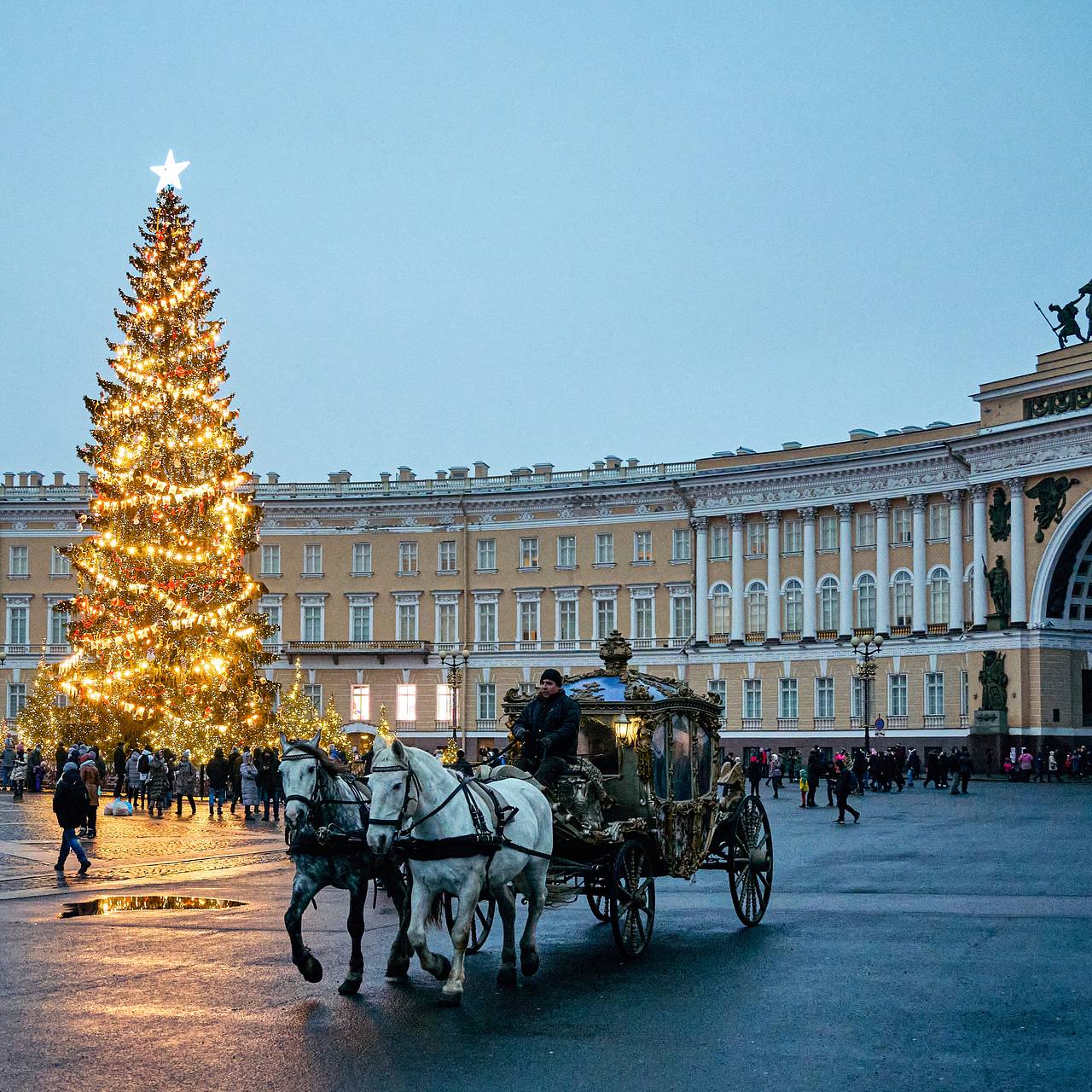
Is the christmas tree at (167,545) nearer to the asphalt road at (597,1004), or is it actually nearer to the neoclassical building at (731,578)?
the asphalt road at (597,1004)

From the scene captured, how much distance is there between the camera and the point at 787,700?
72688mm

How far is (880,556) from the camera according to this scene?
6994 cm

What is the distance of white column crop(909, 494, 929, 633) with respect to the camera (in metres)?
68.2

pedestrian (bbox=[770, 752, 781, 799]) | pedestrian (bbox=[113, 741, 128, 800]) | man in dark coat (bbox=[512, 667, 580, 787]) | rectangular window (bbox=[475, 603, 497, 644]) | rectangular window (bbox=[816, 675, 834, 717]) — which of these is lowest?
pedestrian (bbox=[770, 752, 781, 799])

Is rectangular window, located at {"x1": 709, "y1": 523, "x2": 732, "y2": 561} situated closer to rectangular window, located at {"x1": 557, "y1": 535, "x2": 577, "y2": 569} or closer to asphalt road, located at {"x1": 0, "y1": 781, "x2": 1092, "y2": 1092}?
rectangular window, located at {"x1": 557, "y1": 535, "x2": 577, "y2": 569}

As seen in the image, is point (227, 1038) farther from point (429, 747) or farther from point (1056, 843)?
point (429, 747)

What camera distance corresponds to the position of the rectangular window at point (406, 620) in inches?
3216

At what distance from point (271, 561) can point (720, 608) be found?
78.7ft

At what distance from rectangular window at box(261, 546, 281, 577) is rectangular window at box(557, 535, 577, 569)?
15.1 meters

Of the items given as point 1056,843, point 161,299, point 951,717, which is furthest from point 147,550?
point 951,717

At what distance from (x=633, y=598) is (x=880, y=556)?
13.9 metres

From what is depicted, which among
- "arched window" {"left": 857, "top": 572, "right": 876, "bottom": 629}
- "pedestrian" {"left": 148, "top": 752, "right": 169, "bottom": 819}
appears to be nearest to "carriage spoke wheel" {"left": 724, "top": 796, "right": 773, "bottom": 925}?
"pedestrian" {"left": 148, "top": 752, "right": 169, "bottom": 819}

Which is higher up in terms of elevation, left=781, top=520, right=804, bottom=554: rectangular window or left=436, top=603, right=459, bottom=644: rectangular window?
left=781, top=520, right=804, bottom=554: rectangular window

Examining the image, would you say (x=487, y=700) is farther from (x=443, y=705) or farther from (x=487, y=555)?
(x=487, y=555)
